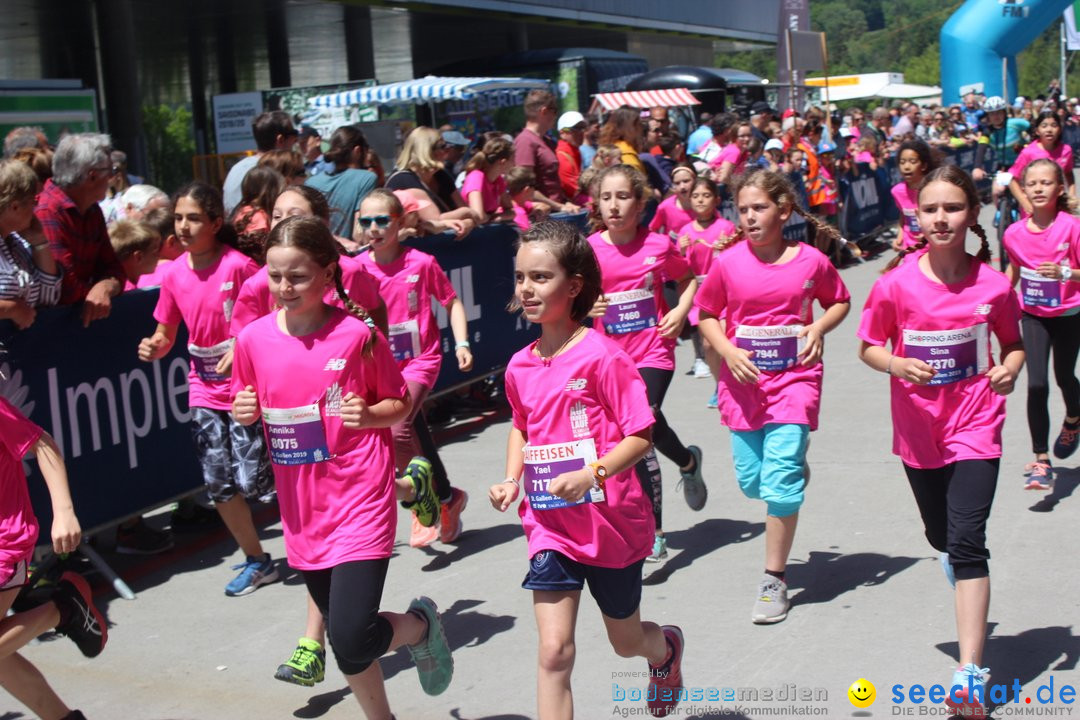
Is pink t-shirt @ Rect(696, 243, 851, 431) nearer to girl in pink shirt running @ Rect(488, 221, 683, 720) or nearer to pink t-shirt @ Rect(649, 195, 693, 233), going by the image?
girl in pink shirt running @ Rect(488, 221, 683, 720)

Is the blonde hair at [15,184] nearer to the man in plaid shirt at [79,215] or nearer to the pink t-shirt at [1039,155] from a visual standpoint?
the man in plaid shirt at [79,215]

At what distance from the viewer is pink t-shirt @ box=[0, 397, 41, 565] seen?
12.8ft

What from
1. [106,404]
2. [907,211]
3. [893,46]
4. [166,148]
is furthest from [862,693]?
[893,46]

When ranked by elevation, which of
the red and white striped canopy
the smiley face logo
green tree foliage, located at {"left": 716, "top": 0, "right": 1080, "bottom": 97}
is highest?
green tree foliage, located at {"left": 716, "top": 0, "right": 1080, "bottom": 97}

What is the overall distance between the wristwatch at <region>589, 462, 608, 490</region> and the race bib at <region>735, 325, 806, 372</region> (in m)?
1.84

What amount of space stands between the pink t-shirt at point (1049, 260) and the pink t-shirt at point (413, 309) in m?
3.11

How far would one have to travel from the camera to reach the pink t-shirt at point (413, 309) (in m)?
6.34

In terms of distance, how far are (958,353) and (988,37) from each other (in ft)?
117

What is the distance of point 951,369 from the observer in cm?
440

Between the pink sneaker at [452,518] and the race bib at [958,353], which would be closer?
the race bib at [958,353]

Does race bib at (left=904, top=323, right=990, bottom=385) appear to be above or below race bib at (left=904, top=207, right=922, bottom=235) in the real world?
below

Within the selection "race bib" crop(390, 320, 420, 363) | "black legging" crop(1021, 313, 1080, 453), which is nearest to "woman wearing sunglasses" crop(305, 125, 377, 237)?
"race bib" crop(390, 320, 420, 363)

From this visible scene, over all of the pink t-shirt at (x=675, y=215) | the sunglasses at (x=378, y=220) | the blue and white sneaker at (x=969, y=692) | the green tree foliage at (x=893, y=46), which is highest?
the green tree foliage at (x=893, y=46)

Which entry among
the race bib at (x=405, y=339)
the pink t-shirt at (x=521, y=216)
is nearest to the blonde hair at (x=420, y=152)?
the pink t-shirt at (x=521, y=216)
